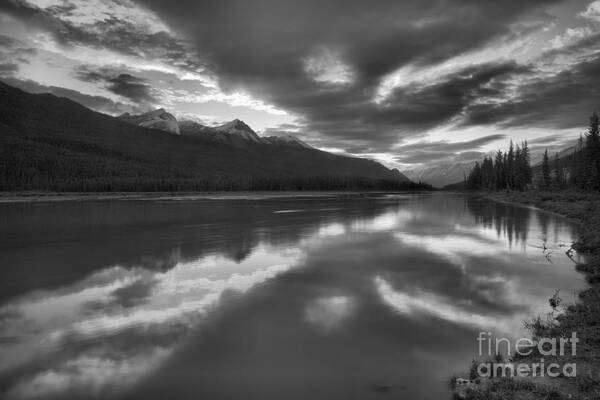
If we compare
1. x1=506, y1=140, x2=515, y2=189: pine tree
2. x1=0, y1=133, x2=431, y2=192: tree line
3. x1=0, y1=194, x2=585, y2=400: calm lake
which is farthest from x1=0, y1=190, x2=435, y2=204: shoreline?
x1=0, y1=194, x2=585, y2=400: calm lake

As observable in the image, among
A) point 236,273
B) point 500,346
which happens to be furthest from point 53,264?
point 500,346

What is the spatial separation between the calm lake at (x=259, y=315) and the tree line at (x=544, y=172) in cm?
Result: 6198

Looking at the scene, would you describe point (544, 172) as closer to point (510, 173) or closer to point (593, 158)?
point (510, 173)

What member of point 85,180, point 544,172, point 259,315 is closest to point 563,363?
point 259,315

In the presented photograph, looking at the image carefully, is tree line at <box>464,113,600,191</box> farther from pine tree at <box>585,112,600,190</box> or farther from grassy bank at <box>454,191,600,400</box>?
grassy bank at <box>454,191,600,400</box>

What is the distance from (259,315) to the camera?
36.7ft

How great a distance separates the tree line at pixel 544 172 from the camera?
6919 centimetres

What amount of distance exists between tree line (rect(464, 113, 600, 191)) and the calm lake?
61977 mm

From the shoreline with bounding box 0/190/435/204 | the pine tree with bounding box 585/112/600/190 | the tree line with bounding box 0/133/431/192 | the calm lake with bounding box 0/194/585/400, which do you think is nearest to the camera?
the calm lake with bounding box 0/194/585/400

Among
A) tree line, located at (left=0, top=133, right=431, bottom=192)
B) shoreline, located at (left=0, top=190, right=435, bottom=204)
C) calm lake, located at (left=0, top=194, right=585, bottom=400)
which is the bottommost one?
calm lake, located at (left=0, top=194, right=585, bottom=400)

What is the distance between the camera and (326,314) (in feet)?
37.1

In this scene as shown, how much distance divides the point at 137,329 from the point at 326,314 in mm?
5627

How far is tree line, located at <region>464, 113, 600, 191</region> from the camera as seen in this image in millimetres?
69188

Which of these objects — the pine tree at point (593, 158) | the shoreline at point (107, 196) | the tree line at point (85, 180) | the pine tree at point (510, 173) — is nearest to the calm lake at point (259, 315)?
the pine tree at point (593, 158)
